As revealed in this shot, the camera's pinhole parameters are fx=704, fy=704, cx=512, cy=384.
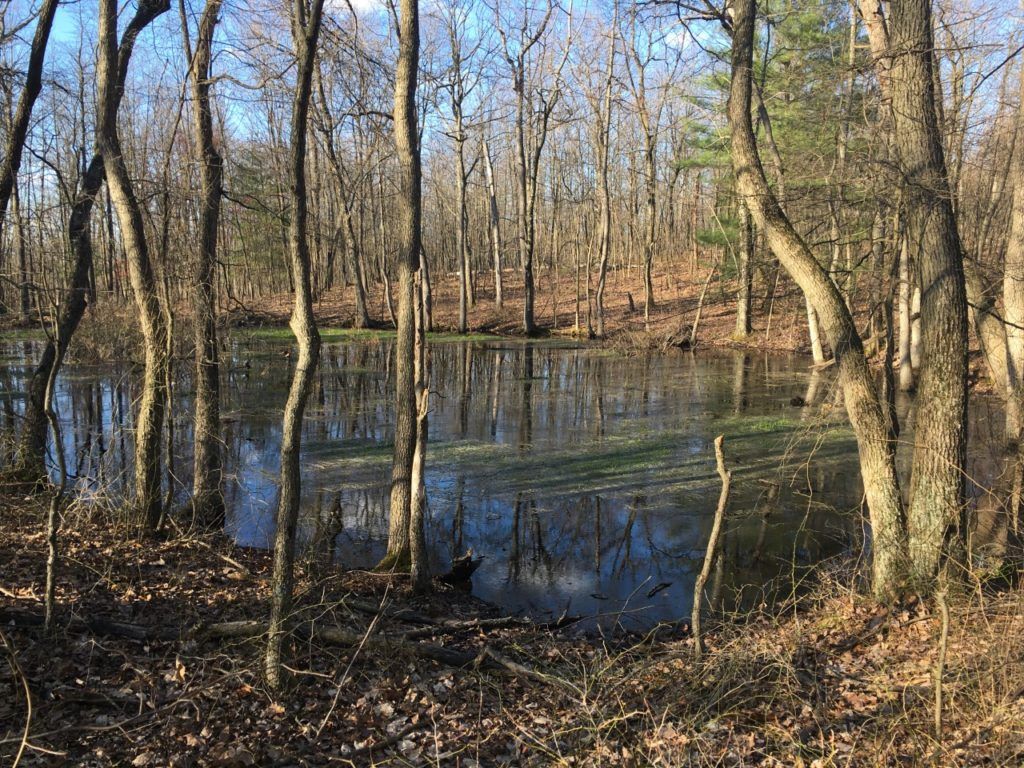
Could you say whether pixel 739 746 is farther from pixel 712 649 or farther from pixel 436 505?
pixel 436 505

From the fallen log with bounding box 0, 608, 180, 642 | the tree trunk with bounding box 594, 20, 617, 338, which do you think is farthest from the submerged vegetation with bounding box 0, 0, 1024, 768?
the tree trunk with bounding box 594, 20, 617, 338

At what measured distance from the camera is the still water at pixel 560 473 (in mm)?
7695

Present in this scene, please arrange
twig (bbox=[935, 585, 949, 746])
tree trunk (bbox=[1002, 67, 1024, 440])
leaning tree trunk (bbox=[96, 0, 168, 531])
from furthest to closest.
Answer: tree trunk (bbox=[1002, 67, 1024, 440]) → leaning tree trunk (bbox=[96, 0, 168, 531]) → twig (bbox=[935, 585, 949, 746])

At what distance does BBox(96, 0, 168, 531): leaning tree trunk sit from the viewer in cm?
721

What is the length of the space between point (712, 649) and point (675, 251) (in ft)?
159

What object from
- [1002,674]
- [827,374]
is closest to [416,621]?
[1002,674]

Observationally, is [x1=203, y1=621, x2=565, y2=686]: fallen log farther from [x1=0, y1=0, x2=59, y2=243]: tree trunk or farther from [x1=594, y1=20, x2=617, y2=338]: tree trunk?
[x1=594, y1=20, x2=617, y2=338]: tree trunk

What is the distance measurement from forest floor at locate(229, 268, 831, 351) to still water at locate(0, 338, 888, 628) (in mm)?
7603

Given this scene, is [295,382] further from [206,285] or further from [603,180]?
[603,180]

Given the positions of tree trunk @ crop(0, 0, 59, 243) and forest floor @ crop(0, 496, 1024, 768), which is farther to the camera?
tree trunk @ crop(0, 0, 59, 243)

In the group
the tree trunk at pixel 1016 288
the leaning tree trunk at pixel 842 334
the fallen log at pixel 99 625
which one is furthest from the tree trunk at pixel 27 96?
the tree trunk at pixel 1016 288

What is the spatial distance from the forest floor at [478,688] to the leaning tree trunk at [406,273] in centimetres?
139

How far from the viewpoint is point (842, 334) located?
6.23 meters

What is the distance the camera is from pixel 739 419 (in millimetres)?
14742
